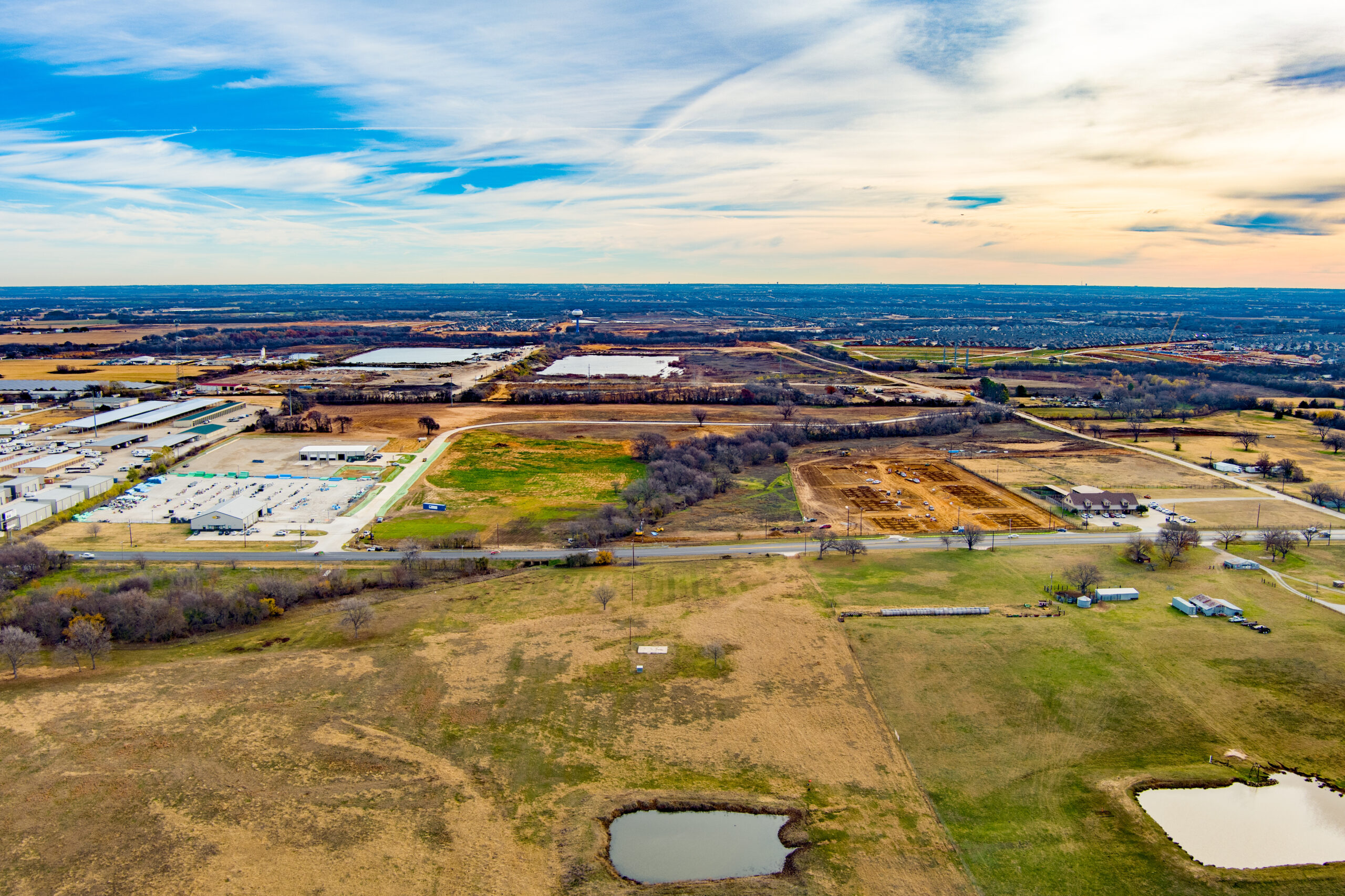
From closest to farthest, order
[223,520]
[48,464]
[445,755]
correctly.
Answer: [445,755]
[223,520]
[48,464]

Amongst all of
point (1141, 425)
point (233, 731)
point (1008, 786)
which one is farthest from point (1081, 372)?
point (233, 731)

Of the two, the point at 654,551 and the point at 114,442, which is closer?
the point at 654,551

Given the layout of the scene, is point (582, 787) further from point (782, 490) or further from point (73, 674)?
point (782, 490)

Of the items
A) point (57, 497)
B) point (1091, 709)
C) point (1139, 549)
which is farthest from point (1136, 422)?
point (57, 497)

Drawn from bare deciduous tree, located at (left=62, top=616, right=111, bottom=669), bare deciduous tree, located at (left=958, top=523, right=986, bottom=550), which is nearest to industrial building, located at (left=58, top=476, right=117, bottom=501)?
bare deciduous tree, located at (left=62, top=616, right=111, bottom=669)

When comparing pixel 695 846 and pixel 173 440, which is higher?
pixel 173 440

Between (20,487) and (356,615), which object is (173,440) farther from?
(356,615)
